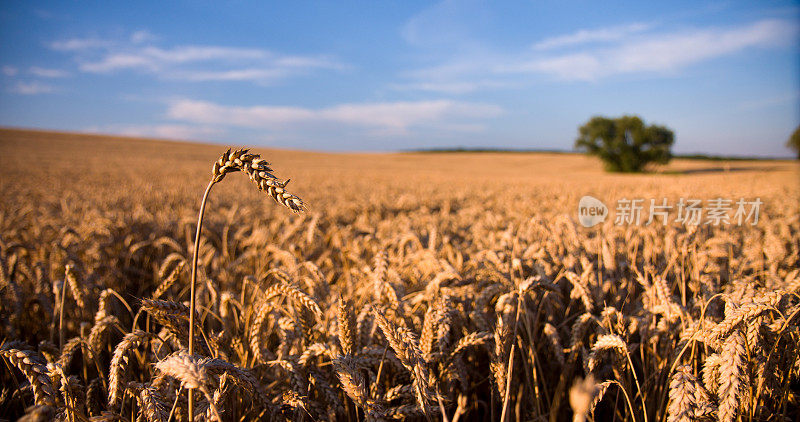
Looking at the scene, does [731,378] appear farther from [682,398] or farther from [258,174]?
[258,174]

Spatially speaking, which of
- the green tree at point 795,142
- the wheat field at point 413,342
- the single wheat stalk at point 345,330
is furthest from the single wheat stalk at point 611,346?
the green tree at point 795,142

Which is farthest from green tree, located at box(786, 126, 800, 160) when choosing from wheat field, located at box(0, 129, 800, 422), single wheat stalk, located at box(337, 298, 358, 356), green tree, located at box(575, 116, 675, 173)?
single wheat stalk, located at box(337, 298, 358, 356)

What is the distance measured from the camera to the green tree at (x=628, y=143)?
42812 millimetres

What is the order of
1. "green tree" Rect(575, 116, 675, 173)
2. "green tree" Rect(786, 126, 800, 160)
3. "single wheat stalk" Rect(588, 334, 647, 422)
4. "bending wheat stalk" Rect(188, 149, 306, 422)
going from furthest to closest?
1. "green tree" Rect(786, 126, 800, 160)
2. "green tree" Rect(575, 116, 675, 173)
3. "single wheat stalk" Rect(588, 334, 647, 422)
4. "bending wheat stalk" Rect(188, 149, 306, 422)

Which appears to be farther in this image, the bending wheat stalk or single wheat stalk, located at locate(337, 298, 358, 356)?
single wheat stalk, located at locate(337, 298, 358, 356)

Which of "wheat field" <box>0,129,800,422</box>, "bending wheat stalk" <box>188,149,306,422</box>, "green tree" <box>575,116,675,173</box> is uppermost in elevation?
"green tree" <box>575,116,675,173</box>

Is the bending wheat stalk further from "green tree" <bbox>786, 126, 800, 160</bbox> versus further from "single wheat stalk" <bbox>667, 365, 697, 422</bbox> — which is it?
"green tree" <bbox>786, 126, 800, 160</bbox>

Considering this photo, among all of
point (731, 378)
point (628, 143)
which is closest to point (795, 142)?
point (628, 143)

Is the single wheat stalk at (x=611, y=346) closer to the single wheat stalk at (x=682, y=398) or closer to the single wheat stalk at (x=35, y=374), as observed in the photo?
the single wheat stalk at (x=682, y=398)

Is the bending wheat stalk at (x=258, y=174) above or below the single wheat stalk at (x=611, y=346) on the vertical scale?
above

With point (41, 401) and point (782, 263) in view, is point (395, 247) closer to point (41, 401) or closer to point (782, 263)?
point (41, 401)

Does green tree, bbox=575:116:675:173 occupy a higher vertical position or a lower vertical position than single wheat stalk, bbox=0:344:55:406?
higher

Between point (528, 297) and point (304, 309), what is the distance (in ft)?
3.72

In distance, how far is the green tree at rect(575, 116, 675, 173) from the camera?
140 feet
